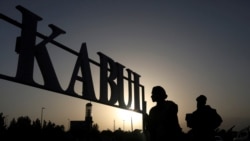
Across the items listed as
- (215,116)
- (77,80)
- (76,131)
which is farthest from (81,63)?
(76,131)

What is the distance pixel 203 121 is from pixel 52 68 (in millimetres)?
3843

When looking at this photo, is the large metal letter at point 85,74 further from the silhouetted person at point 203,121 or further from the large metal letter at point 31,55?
the silhouetted person at point 203,121

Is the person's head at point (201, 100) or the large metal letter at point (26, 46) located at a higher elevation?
the large metal letter at point (26, 46)

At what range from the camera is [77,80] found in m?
8.88

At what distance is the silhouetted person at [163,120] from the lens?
4586 millimetres

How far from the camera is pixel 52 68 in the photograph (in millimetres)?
7965

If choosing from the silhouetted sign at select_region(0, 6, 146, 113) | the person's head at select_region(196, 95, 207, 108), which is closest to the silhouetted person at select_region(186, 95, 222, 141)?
the person's head at select_region(196, 95, 207, 108)

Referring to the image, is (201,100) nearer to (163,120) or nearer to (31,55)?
(163,120)

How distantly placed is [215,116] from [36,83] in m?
3.87

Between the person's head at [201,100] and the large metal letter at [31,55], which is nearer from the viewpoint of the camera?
the person's head at [201,100]

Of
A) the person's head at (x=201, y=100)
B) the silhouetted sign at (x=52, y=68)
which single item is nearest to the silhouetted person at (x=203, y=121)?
the person's head at (x=201, y=100)

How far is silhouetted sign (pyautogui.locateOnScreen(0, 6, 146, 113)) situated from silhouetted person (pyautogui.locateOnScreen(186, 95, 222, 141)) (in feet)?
11.3

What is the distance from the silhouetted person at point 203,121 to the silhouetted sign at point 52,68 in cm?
345

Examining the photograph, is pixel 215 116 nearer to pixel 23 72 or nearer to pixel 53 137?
pixel 23 72
